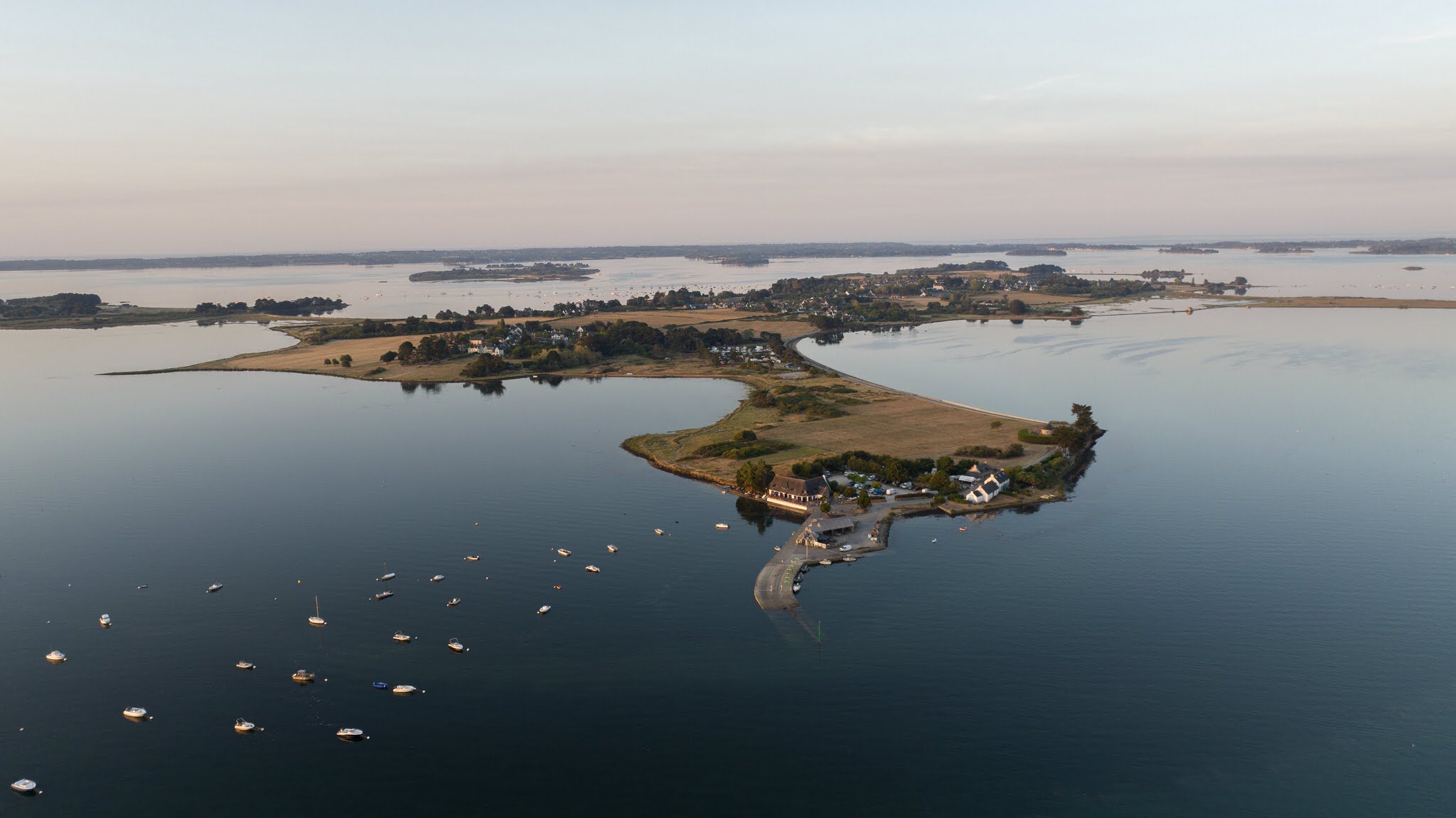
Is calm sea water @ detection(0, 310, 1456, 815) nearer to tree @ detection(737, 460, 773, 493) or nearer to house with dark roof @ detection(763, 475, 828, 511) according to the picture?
tree @ detection(737, 460, 773, 493)

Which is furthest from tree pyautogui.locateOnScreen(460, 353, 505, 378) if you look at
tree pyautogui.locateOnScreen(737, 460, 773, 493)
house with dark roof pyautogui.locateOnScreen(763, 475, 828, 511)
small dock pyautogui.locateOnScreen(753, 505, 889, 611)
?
small dock pyautogui.locateOnScreen(753, 505, 889, 611)

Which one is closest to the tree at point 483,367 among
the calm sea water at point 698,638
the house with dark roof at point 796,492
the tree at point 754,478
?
the calm sea water at point 698,638

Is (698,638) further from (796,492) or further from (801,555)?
(796,492)

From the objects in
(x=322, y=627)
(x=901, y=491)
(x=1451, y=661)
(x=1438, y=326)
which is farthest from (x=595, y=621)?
(x=1438, y=326)

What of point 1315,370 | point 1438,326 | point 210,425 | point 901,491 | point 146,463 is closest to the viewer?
point 901,491

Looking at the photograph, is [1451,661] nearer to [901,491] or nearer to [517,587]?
[901,491]
